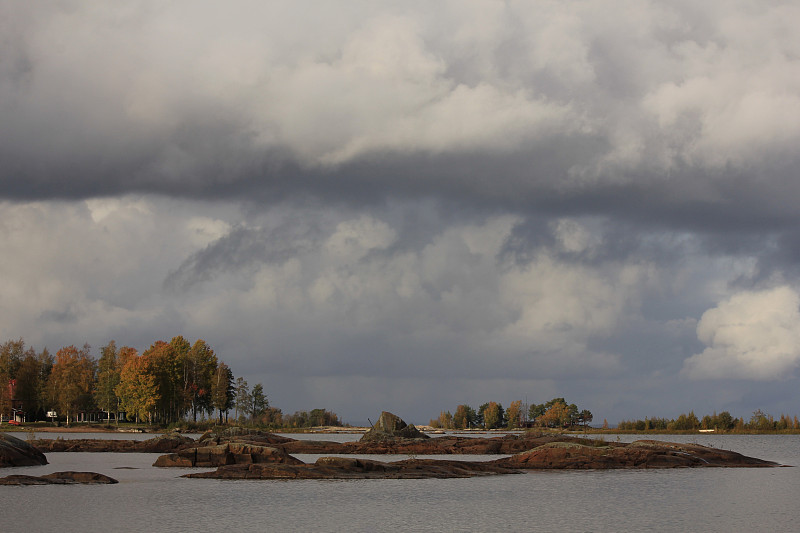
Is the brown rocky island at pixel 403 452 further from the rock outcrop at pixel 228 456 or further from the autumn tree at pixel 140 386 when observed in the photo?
the autumn tree at pixel 140 386

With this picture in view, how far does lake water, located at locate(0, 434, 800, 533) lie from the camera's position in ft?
117

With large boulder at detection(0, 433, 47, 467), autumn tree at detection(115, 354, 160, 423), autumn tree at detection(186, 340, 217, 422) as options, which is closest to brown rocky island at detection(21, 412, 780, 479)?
large boulder at detection(0, 433, 47, 467)

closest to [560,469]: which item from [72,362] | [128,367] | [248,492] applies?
[248,492]

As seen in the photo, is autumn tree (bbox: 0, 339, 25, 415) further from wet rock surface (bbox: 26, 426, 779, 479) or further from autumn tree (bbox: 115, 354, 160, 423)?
wet rock surface (bbox: 26, 426, 779, 479)

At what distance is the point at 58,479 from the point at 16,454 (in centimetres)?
1132

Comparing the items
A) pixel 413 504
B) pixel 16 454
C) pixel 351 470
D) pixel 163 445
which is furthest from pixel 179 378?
pixel 413 504

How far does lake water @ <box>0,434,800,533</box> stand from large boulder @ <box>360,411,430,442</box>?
1384 inches

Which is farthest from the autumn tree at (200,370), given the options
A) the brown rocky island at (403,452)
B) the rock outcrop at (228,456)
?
the rock outcrop at (228,456)

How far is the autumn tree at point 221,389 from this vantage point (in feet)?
501

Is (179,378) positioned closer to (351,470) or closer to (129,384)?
(129,384)

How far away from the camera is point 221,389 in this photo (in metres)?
153

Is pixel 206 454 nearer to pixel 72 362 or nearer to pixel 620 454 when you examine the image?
pixel 620 454

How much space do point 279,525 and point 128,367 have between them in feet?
369

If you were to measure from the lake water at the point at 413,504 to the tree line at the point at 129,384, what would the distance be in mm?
82374
